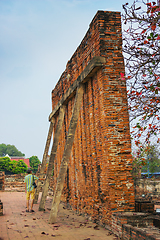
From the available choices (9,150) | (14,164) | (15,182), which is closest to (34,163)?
(14,164)

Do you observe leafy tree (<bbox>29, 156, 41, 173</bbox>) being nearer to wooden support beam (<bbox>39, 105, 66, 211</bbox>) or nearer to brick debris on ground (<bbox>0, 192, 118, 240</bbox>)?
wooden support beam (<bbox>39, 105, 66, 211</bbox>)

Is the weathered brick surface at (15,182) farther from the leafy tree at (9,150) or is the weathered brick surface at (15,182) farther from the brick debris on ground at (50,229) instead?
the leafy tree at (9,150)

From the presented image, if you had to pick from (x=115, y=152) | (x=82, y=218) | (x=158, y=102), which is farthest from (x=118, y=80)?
(x=82, y=218)

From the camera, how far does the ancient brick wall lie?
19.9ft

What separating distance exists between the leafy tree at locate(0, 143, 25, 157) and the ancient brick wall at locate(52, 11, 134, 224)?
245ft

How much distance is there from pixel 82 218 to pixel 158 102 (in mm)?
4344

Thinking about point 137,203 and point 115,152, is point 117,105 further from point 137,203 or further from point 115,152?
point 137,203

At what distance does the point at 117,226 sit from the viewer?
5422 millimetres

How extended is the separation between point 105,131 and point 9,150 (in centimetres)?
7752

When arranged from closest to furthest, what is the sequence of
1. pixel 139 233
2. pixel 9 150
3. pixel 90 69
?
1. pixel 139 233
2. pixel 90 69
3. pixel 9 150

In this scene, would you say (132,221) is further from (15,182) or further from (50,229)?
(15,182)

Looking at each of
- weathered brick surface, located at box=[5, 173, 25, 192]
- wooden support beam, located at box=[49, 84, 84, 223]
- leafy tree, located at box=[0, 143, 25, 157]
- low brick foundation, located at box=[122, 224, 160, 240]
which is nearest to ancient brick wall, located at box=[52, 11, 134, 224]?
wooden support beam, located at box=[49, 84, 84, 223]

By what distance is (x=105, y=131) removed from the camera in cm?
629

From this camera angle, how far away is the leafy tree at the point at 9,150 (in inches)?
3098
